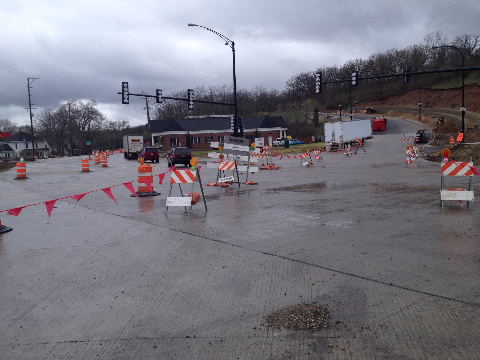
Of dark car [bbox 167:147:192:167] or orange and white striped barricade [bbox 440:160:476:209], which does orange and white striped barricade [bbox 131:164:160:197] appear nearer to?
orange and white striped barricade [bbox 440:160:476:209]

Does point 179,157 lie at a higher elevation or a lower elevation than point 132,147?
lower

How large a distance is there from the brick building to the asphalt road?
75623 mm

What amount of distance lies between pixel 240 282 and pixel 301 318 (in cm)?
154

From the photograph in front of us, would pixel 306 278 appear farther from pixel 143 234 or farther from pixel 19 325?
pixel 143 234

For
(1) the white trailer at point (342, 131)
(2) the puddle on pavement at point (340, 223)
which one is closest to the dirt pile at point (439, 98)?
(1) the white trailer at point (342, 131)

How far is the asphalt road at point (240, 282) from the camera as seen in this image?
466 centimetres

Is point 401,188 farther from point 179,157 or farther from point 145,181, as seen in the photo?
point 179,157

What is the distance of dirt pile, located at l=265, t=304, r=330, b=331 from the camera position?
4.99m

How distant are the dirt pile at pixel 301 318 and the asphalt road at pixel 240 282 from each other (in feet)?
0.40

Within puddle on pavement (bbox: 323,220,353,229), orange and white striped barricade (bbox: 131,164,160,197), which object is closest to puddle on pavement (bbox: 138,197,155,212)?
orange and white striped barricade (bbox: 131,164,160,197)

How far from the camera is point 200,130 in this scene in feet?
289

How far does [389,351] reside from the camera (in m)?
4.38

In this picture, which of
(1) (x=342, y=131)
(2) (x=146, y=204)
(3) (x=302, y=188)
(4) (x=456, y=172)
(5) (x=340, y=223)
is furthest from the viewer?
(1) (x=342, y=131)

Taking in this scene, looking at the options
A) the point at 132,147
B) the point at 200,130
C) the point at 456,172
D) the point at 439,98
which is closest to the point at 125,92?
the point at 132,147
